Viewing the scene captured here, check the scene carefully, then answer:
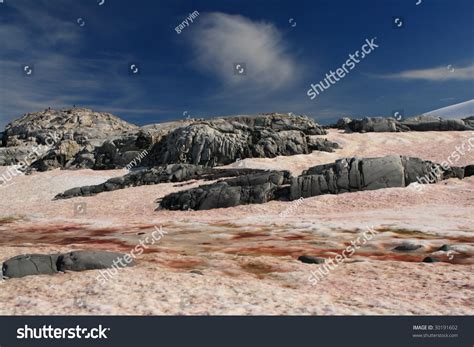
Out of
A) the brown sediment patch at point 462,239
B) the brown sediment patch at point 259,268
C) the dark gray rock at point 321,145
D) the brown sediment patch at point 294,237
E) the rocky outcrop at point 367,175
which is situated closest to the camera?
the brown sediment patch at point 259,268

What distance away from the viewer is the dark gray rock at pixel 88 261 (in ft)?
41.8

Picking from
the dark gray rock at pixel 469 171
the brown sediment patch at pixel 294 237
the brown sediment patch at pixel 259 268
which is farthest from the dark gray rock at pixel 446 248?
the dark gray rock at pixel 469 171

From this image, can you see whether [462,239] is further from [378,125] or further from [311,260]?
[378,125]

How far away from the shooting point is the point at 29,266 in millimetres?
12445

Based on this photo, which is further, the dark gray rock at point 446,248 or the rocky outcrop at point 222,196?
the rocky outcrop at point 222,196

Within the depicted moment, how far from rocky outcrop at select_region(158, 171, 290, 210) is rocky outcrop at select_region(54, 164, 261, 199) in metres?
7.64

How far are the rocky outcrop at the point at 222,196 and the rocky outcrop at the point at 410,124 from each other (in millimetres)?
37511

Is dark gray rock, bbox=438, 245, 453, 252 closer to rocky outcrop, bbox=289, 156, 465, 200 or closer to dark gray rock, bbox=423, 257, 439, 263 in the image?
dark gray rock, bbox=423, 257, 439, 263

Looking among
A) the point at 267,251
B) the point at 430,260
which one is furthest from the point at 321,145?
the point at 430,260

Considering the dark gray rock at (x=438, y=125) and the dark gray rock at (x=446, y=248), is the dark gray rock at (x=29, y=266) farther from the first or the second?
the dark gray rock at (x=438, y=125)

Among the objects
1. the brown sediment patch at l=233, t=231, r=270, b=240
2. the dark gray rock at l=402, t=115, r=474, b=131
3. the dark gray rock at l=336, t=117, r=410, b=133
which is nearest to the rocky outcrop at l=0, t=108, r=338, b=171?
the dark gray rock at l=336, t=117, r=410, b=133

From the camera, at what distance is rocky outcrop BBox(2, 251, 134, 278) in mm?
12250

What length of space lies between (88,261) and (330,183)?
75.4ft
